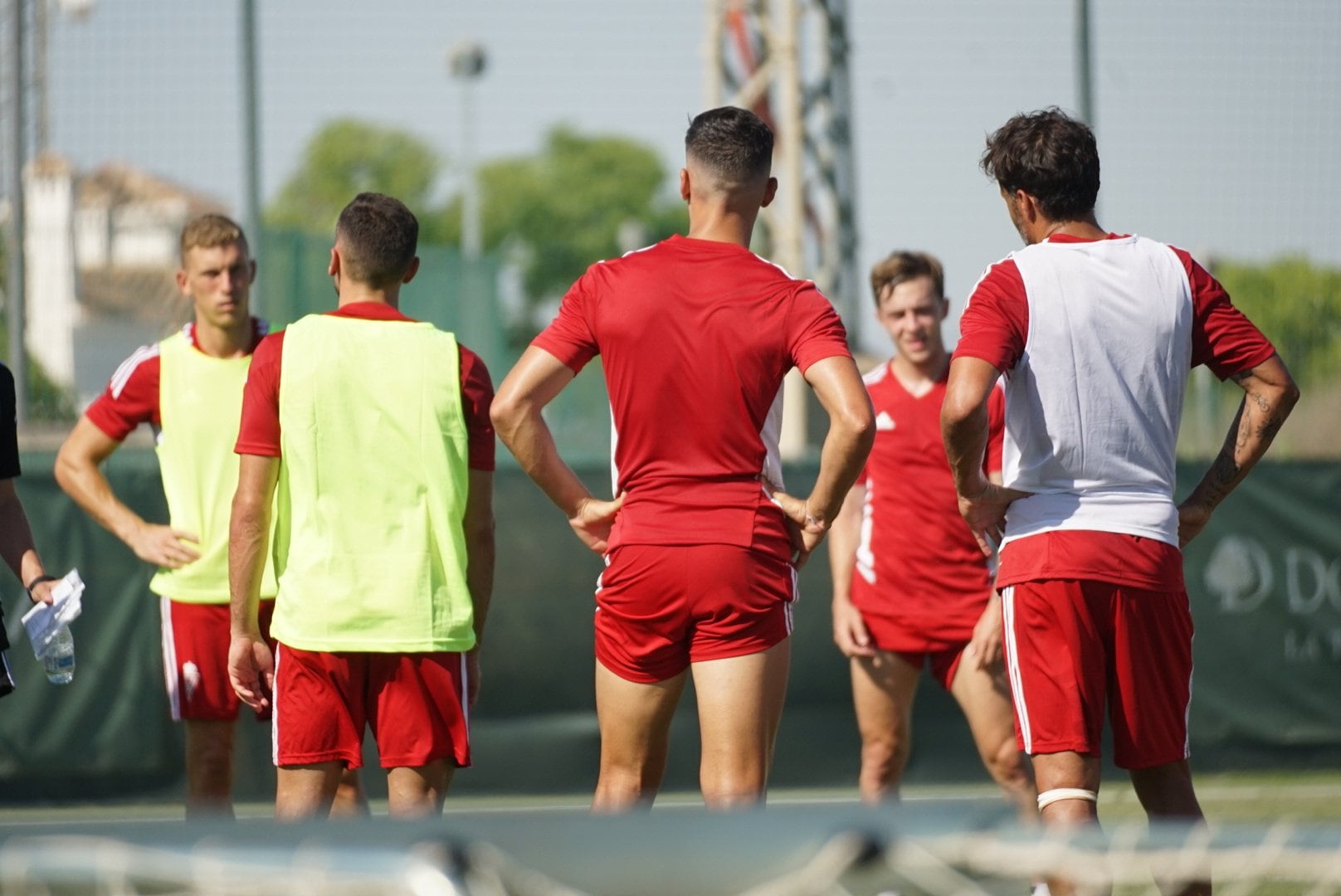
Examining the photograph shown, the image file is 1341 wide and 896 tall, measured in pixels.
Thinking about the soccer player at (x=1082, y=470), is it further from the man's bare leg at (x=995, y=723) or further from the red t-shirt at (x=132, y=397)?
the red t-shirt at (x=132, y=397)

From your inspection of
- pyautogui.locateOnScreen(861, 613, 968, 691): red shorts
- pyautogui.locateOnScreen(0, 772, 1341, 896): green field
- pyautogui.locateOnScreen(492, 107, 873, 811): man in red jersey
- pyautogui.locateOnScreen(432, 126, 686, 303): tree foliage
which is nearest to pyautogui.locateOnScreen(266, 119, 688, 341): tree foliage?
pyautogui.locateOnScreen(432, 126, 686, 303): tree foliage

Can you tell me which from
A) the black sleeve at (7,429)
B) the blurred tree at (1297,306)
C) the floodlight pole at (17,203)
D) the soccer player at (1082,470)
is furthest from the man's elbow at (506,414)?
the blurred tree at (1297,306)

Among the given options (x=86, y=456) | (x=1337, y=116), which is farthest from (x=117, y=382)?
(x=1337, y=116)

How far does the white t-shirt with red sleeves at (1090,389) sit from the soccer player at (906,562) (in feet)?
5.86

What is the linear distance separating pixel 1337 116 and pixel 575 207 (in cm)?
8155

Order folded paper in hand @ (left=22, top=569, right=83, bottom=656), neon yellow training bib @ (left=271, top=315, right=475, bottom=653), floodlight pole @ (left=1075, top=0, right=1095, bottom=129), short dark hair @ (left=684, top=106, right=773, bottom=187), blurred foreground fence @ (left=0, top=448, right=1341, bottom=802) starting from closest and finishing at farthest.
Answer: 1. short dark hair @ (left=684, top=106, right=773, bottom=187)
2. neon yellow training bib @ (left=271, top=315, right=475, bottom=653)
3. folded paper in hand @ (left=22, top=569, right=83, bottom=656)
4. blurred foreground fence @ (left=0, top=448, right=1341, bottom=802)
5. floodlight pole @ (left=1075, top=0, right=1095, bottom=129)

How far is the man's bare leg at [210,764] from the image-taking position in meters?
5.07

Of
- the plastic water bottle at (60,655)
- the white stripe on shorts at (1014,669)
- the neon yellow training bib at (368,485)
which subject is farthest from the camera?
the plastic water bottle at (60,655)

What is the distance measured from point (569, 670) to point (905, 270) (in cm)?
300

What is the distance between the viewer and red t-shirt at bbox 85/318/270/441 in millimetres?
5266

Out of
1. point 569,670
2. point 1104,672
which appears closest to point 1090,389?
point 1104,672

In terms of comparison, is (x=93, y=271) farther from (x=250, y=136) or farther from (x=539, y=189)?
(x=539, y=189)

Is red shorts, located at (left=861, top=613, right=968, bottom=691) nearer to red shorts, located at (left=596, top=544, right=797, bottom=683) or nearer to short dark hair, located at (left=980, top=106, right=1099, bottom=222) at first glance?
red shorts, located at (left=596, top=544, right=797, bottom=683)

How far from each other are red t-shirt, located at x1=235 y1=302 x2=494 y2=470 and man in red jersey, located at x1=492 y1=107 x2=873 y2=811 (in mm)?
274
